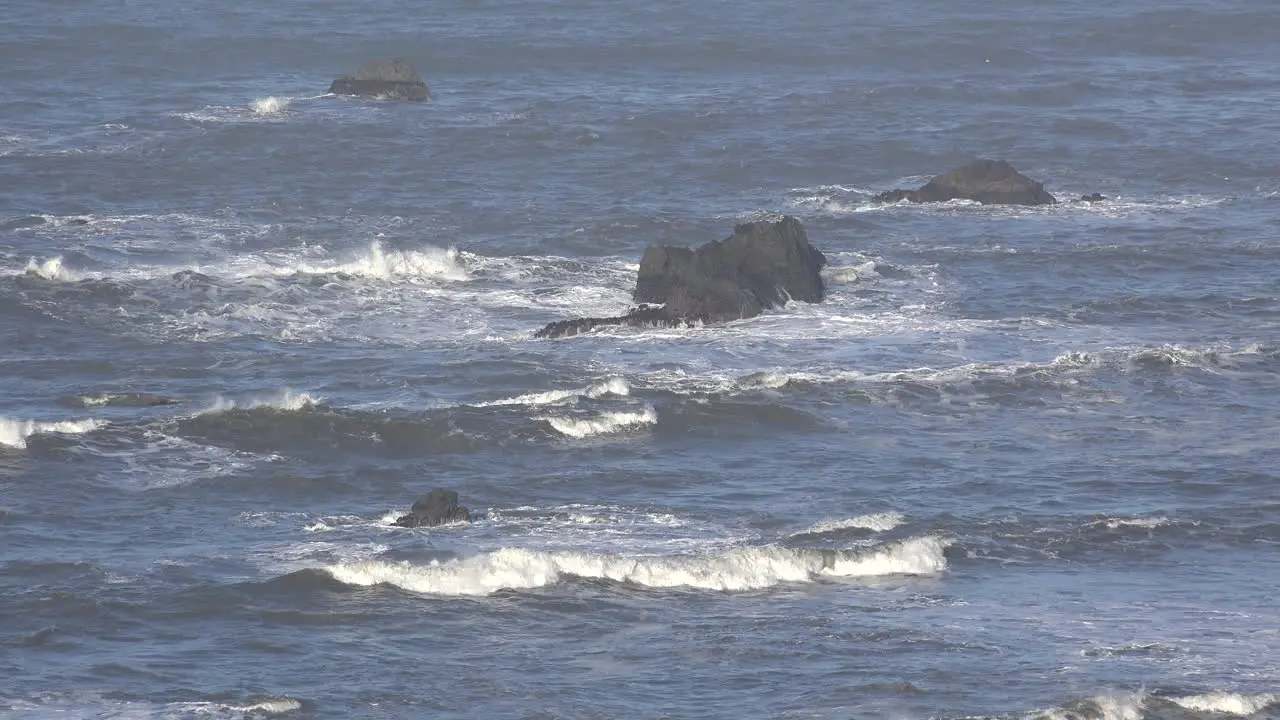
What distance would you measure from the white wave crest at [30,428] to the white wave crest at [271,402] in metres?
2.10

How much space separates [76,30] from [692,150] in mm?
29912

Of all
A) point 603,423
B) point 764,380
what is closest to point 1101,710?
point 603,423

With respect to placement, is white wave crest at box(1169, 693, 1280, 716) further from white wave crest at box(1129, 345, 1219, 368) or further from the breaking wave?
white wave crest at box(1129, 345, 1219, 368)

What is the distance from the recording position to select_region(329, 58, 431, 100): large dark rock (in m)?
75.6

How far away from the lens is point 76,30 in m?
86.5

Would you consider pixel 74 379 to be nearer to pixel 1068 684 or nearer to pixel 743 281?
pixel 743 281

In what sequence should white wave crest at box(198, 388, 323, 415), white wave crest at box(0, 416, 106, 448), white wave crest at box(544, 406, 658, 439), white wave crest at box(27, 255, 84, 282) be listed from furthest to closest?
white wave crest at box(27, 255, 84, 282) → white wave crest at box(198, 388, 323, 415) → white wave crest at box(544, 406, 658, 439) → white wave crest at box(0, 416, 106, 448)


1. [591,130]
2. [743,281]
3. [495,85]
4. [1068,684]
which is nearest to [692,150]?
[591,130]

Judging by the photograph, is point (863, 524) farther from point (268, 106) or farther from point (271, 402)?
point (268, 106)

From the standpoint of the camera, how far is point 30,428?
39469mm

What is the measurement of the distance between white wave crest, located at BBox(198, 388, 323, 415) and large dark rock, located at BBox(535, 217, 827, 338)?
6658mm

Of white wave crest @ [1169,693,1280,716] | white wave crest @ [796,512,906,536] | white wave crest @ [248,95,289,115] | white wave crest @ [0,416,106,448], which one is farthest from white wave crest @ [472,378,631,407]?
white wave crest @ [248,95,289,115]

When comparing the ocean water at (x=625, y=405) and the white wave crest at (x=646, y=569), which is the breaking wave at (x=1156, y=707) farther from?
the white wave crest at (x=646, y=569)

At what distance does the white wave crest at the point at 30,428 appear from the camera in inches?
1537
